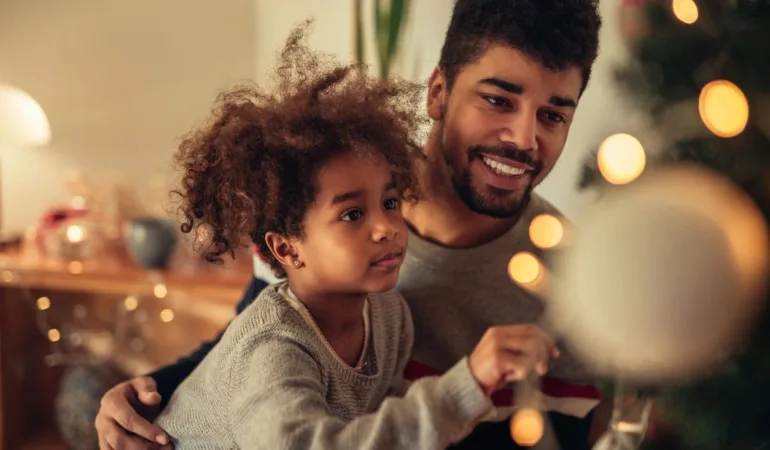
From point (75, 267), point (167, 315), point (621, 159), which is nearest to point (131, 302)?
point (167, 315)

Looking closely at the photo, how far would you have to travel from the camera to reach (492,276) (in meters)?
0.90

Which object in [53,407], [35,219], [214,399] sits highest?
[214,399]

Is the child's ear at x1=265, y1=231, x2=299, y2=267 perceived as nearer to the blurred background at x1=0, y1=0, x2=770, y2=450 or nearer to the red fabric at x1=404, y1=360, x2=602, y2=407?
the red fabric at x1=404, y1=360, x2=602, y2=407

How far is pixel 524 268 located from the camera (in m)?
0.85

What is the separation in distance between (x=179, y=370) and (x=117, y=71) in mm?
1464

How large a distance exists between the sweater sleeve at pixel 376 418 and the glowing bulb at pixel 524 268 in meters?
0.22

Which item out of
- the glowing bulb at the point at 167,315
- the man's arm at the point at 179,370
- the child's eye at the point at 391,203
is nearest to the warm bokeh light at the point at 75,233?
the glowing bulb at the point at 167,315

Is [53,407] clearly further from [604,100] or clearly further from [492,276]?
[604,100]

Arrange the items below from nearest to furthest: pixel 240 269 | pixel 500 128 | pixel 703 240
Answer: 1. pixel 703 240
2. pixel 500 128
3. pixel 240 269

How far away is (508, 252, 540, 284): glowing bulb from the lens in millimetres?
829

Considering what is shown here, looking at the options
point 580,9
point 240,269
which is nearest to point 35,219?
point 240,269

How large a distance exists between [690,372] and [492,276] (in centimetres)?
32

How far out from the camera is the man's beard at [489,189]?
85cm

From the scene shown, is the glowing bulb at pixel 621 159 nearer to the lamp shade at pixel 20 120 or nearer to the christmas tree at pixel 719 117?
the christmas tree at pixel 719 117
